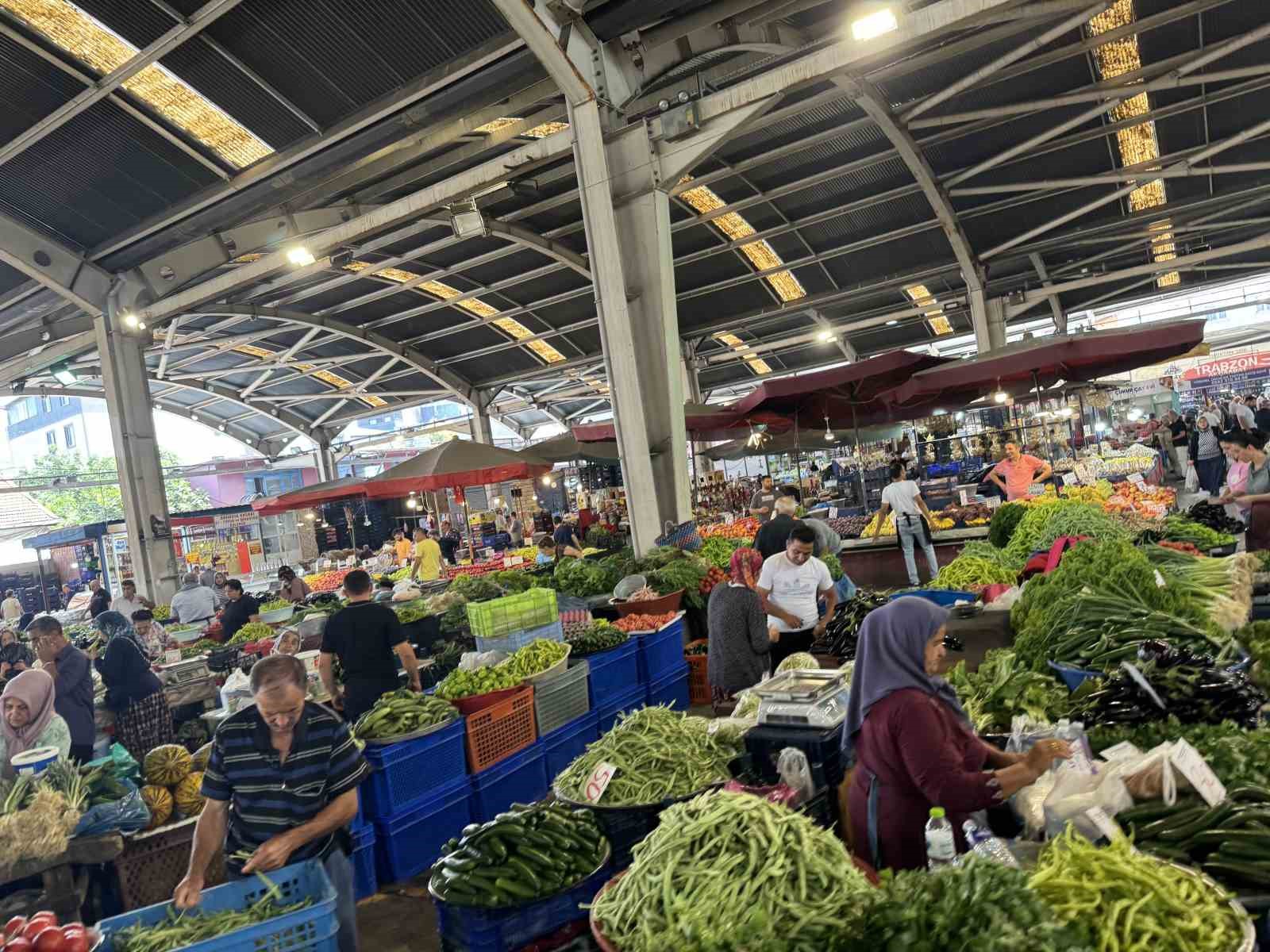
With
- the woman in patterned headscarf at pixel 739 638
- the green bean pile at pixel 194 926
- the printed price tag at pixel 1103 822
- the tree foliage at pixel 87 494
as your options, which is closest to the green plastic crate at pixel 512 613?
the woman in patterned headscarf at pixel 739 638

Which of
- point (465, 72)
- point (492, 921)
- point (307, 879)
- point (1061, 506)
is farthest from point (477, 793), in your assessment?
point (465, 72)

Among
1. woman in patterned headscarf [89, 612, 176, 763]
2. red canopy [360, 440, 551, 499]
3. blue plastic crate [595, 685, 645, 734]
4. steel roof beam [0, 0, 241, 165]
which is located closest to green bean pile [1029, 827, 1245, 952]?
blue plastic crate [595, 685, 645, 734]

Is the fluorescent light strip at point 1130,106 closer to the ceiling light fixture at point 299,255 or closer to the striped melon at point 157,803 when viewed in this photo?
the ceiling light fixture at point 299,255

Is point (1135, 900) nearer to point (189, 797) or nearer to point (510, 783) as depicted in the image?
point (510, 783)

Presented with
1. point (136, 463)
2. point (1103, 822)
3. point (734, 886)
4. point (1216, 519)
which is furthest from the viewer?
point (136, 463)

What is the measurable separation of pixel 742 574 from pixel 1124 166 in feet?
54.0

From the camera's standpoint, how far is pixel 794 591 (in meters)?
6.28

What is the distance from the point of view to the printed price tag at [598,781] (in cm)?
344

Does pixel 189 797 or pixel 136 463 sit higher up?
pixel 136 463

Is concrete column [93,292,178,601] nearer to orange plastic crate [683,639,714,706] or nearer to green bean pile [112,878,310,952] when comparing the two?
orange plastic crate [683,639,714,706]

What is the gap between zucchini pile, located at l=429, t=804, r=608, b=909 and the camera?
288 centimetres

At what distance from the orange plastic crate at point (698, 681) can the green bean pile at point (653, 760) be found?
3.78 metres

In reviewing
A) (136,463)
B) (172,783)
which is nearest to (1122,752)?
(172,783)

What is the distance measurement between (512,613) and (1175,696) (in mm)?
4838
